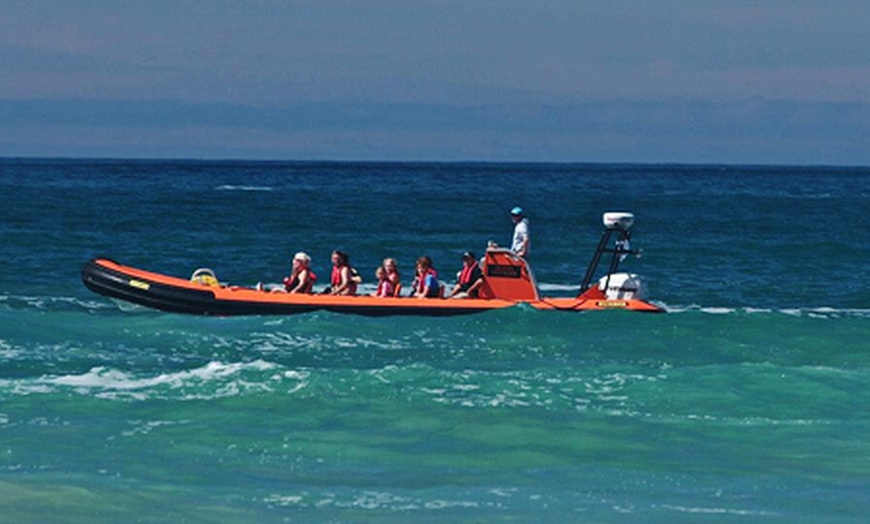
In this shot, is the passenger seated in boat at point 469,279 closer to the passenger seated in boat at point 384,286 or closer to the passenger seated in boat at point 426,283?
the passenger seated in boat at point 426,283

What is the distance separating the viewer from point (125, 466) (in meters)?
11.6

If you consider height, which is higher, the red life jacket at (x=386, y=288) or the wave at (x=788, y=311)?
the red life jacket at (x=386, y=288)

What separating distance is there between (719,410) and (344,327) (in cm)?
683

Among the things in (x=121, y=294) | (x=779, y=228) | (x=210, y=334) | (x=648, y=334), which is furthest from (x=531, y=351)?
(x=779, y=228)

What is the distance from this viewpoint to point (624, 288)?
2119 centimetres

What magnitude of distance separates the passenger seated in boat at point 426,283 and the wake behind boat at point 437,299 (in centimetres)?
27

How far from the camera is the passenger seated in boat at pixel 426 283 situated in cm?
2108

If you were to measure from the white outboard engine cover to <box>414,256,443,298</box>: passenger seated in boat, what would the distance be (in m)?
2.17

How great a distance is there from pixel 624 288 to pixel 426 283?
2.58 meters

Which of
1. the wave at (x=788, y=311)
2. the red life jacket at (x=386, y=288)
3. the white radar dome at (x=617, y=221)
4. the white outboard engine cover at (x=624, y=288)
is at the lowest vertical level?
the wave at (x=788, y=311)

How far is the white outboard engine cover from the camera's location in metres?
21.2

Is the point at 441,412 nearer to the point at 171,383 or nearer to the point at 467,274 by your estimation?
the point at 171,383

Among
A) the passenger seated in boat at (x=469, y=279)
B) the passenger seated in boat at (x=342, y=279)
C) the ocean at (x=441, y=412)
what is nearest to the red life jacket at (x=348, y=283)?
the passenger seated in boat at (x=342, y=279)

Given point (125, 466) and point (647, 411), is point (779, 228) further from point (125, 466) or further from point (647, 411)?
point (125, 466)
